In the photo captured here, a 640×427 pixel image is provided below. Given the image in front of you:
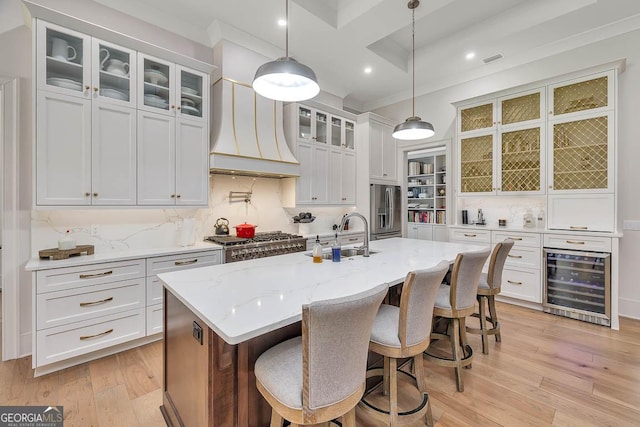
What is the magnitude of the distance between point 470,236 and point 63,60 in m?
5.05

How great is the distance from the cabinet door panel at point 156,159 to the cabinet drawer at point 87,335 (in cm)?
111

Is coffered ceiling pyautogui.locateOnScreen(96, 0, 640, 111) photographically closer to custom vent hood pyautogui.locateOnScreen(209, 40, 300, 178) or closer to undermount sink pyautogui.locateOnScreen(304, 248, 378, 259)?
custom vent hood pyautogui.locateOnScreen(209, 40, 300, 178)

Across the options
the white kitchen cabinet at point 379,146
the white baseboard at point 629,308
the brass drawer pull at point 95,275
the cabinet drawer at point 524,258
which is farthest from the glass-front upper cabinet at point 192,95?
the white baseboard at point 629,308

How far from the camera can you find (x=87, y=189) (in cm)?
255

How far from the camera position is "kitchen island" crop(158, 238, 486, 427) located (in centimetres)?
123

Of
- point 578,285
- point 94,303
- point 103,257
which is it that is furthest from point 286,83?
point 578,285

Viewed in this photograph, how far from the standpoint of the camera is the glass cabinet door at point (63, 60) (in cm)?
233

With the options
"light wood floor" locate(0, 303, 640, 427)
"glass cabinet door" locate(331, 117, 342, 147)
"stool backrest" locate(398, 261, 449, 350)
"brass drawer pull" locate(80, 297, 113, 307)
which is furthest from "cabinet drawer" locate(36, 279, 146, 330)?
"glass cabinet door" locate(331, 117, 342, 147)

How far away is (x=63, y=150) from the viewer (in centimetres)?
243

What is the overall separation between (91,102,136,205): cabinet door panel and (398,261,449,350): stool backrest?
107 inches

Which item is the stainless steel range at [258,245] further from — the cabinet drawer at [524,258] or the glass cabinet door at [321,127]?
the cabinet drawer at [524,258]

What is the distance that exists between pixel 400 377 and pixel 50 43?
3.97m

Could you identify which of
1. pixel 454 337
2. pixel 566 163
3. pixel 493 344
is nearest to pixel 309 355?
pixel 454 337

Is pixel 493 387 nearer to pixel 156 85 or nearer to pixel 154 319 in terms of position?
pixel 154 319
